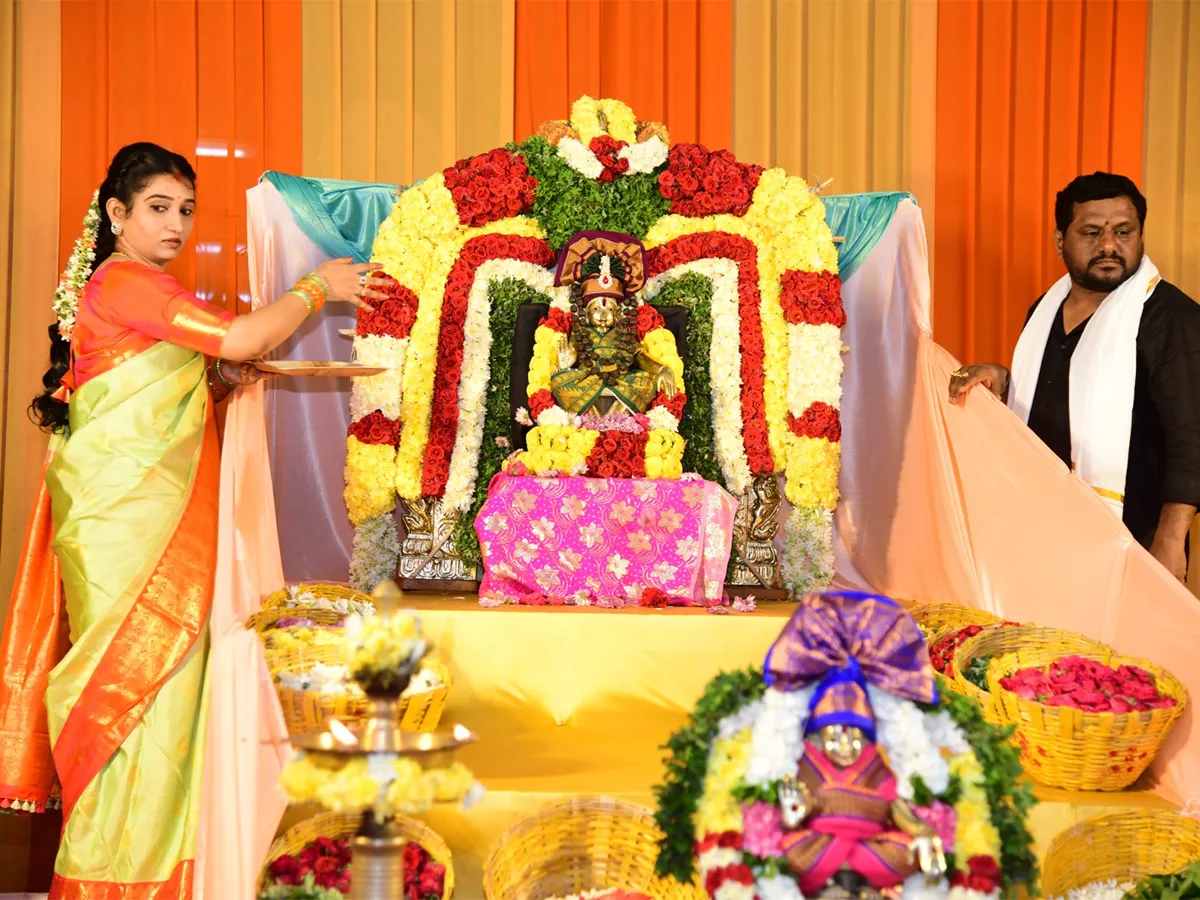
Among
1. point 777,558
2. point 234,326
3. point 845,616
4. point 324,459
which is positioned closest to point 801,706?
point 845,616

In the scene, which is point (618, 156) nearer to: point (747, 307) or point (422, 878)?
point (747, 307)

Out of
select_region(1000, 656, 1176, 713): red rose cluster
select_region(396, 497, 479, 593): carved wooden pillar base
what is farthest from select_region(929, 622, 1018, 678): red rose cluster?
select_region(396, 497, 479, 593): carved wooden pillar base

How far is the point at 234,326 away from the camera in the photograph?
11.8 feet

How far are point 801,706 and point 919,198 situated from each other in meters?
4.28

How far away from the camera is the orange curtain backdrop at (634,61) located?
5.90m

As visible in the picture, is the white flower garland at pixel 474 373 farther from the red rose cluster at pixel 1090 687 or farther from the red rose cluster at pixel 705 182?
the red rose cluster at pixel 1090 687

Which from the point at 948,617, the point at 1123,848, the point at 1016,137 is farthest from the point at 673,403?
the point at 1016,137

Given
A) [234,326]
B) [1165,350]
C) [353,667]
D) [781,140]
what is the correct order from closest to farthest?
[353,667] < [234,326] < [1165,350] < [781,140]

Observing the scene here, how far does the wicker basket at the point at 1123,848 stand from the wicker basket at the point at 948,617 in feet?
3.63

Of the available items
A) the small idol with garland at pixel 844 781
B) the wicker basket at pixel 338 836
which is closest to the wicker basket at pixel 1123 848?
the small idol with garland at pixel 844 781

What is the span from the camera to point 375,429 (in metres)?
4.95

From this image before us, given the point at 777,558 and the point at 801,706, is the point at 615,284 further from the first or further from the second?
the point at 801,706

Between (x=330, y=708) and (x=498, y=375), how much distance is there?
84.0 inches

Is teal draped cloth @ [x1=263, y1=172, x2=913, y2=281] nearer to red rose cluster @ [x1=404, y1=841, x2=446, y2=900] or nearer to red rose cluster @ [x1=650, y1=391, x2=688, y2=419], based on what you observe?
red rose cluster @ [x1=650, y1=391, x2=688, y2=419]
